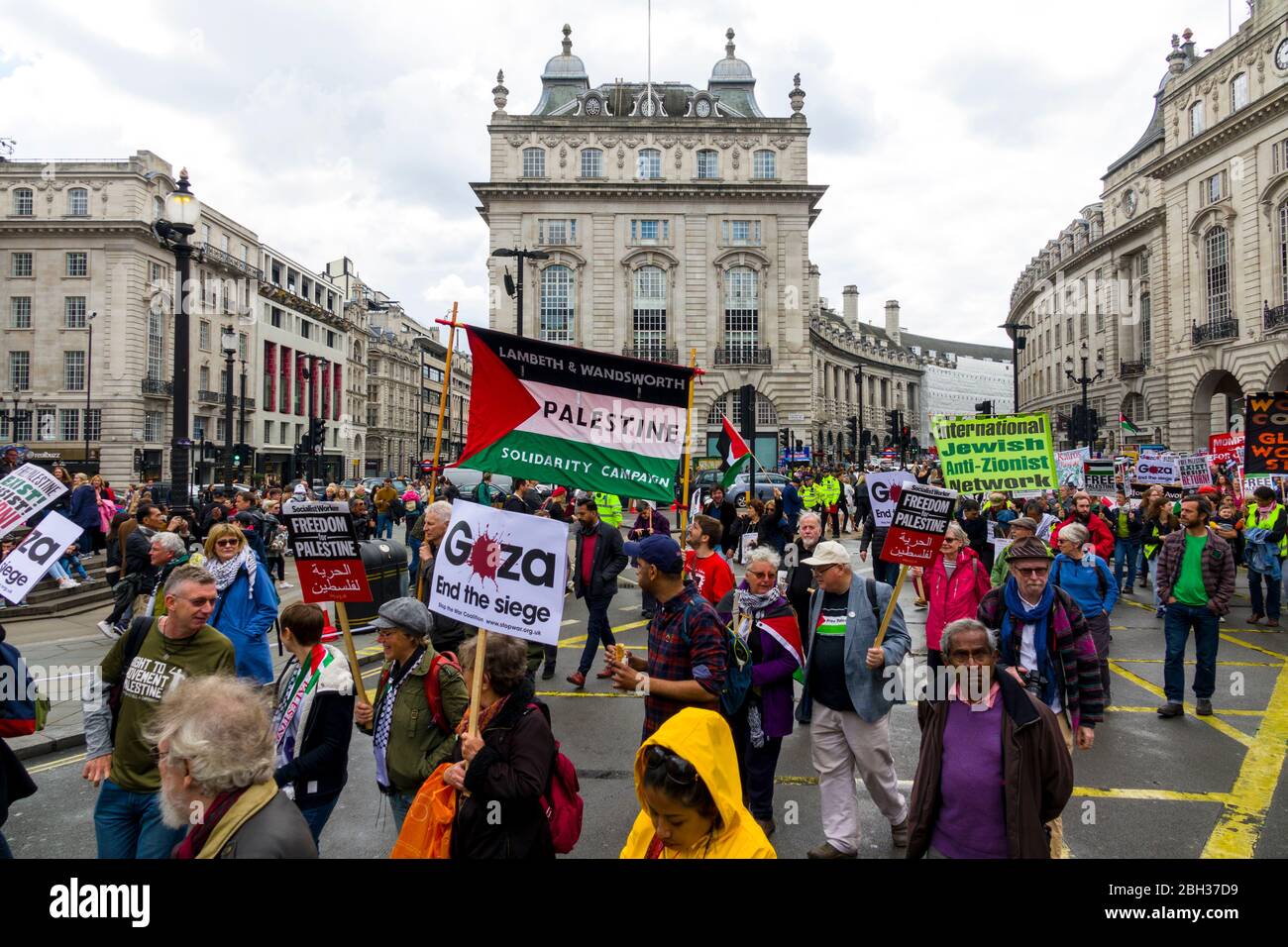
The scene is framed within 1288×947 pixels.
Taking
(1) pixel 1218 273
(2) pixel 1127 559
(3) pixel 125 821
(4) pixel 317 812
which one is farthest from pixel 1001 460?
(1) pixel 1218 273

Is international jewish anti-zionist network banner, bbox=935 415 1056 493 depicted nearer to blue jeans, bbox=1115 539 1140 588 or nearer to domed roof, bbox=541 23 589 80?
blue jeans, bbox=1115 539 1140 588

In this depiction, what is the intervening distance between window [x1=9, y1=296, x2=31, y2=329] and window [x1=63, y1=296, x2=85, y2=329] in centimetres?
238

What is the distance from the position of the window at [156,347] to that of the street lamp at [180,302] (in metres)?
44.0

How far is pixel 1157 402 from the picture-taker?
46.5 metres

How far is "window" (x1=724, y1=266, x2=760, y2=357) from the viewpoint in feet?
173

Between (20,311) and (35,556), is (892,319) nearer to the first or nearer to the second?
(20,311)

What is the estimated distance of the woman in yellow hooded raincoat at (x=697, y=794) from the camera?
8.27 ft

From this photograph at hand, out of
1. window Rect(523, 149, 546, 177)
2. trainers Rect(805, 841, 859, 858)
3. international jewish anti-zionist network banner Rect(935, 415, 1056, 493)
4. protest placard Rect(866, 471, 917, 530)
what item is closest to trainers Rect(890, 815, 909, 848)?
trainers Rect(805, 841, 859, 858)

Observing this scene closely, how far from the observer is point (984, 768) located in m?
3.36

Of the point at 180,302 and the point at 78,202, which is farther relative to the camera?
the point at 78,202

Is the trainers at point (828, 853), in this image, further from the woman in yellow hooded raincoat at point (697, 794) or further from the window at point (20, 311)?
the window at point (20, 311)

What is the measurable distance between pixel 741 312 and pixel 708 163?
980 cm

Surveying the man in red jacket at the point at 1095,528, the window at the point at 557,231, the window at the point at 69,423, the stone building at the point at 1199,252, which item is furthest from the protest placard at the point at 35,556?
the window at the point at 69,423
